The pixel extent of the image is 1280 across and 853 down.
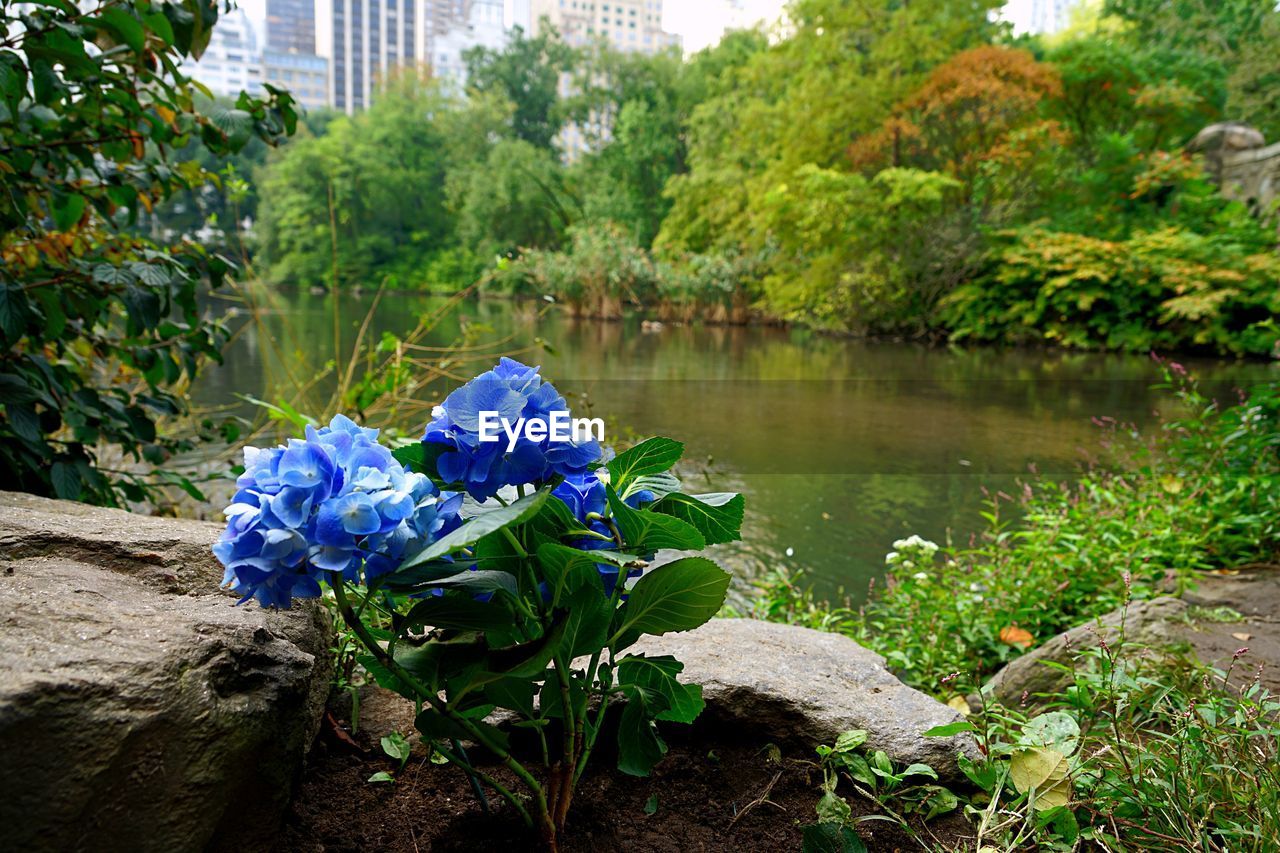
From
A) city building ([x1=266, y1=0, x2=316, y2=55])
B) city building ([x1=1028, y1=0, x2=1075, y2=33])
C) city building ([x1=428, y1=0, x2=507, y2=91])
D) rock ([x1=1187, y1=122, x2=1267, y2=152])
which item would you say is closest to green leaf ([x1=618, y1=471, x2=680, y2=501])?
rock ([x1=1187, y1=122, x2=1267, y2=152])

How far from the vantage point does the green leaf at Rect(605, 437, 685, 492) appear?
32.3 inches

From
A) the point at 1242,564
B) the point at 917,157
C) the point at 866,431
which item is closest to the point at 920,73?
the point at 917,157

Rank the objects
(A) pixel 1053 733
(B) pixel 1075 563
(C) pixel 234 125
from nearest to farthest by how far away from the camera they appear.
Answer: (A) pixel 1053 733, (C) pixel 234 125, (B) pixel 1075 563

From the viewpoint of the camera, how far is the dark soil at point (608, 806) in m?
0.97

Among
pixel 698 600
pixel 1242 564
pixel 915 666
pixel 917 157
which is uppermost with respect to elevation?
pixel 917 157

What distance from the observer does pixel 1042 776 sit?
3.52ft

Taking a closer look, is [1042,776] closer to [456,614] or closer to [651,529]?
[651,529]

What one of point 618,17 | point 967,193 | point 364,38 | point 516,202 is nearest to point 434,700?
point 967,193

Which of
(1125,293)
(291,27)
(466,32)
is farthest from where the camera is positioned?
(291,27)

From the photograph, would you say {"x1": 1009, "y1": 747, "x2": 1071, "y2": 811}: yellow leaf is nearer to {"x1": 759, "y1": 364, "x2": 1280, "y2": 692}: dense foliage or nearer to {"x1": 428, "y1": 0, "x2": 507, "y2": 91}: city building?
{"x1": 759, "y1": 364, "x2": 1280, "y2": 692}: dense foliage

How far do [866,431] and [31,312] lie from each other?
4854mm

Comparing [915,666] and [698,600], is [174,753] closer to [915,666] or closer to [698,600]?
[698,600]

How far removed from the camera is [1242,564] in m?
2.49

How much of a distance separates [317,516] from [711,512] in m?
0.37
